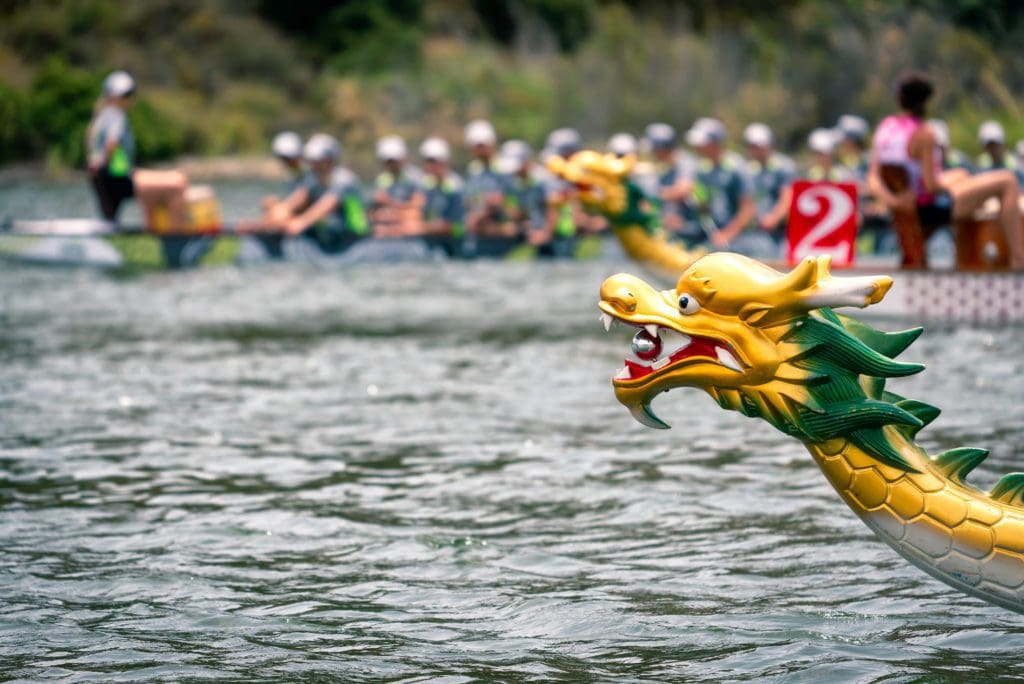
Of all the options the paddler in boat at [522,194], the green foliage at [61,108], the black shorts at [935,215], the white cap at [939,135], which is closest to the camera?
the black shorts at [935,215]

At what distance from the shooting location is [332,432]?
30.1ft

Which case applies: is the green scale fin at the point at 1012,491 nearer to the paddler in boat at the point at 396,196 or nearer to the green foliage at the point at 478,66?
the paddler in boat at the point at 396,196

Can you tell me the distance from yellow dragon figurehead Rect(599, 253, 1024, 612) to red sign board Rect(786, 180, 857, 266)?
6742 mm

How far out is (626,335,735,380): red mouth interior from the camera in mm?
4578

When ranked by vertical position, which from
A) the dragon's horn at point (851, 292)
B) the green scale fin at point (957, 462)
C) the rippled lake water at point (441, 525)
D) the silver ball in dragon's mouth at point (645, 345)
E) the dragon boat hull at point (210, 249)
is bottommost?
the rippled lake water at point (441, 525)

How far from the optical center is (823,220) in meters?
11.4

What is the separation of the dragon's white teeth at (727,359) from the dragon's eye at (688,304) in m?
0.12

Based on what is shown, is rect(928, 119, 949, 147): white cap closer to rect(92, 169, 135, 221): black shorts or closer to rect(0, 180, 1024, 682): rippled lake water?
rect(0, 180, 1024, 682): rippled lake water

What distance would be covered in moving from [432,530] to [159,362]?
209 inches

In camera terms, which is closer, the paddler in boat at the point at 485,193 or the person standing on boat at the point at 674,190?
the person standing on boat at the point at 674,190

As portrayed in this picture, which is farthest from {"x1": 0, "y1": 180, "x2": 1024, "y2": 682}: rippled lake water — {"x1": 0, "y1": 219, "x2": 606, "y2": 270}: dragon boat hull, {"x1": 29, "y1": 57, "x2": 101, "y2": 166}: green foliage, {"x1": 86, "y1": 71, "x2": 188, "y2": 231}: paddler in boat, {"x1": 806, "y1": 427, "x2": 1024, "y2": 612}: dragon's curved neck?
{"x1": 29, "y1": 57, "x2": 101, "y2": 166}: green foliage

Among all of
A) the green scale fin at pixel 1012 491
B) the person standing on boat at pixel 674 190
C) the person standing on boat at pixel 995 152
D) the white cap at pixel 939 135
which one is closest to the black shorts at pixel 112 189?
the person standing on boat at pixel 674 190

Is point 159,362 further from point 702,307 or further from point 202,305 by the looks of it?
point 702,307

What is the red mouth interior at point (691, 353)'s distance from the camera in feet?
15.0
